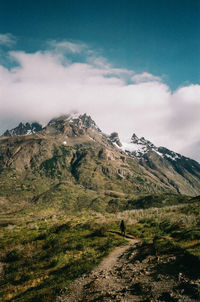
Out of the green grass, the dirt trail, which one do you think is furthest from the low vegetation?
the dirt trail

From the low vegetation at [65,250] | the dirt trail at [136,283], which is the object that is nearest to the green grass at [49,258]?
the low vegetation at [65,250]

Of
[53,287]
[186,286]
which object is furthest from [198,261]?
[53,287]

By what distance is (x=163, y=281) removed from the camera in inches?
418

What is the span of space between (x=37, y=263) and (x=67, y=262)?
12.7ft

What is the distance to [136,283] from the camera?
36.6 ft

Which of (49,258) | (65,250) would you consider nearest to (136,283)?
(49,258)

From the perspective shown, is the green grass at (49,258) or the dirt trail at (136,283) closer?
the dirt trail at (136,283)

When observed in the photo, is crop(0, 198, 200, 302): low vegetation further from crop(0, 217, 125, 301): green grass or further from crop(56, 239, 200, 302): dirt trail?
crop(56, 239, 200, 302): dirt trail

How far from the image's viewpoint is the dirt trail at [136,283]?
370 inches

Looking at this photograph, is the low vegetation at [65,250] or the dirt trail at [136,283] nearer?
the dirt trail at [136,283]

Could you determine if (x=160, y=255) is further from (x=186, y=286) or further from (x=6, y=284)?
(x=6, y=284)

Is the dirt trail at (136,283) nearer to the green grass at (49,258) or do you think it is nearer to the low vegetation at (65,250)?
the low vegetation at (65,250)

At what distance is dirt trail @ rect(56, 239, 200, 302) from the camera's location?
9.39m

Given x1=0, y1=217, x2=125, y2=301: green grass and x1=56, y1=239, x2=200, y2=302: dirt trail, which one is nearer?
x1=56, y1=239, x2=200, y2=302: dirt trail
